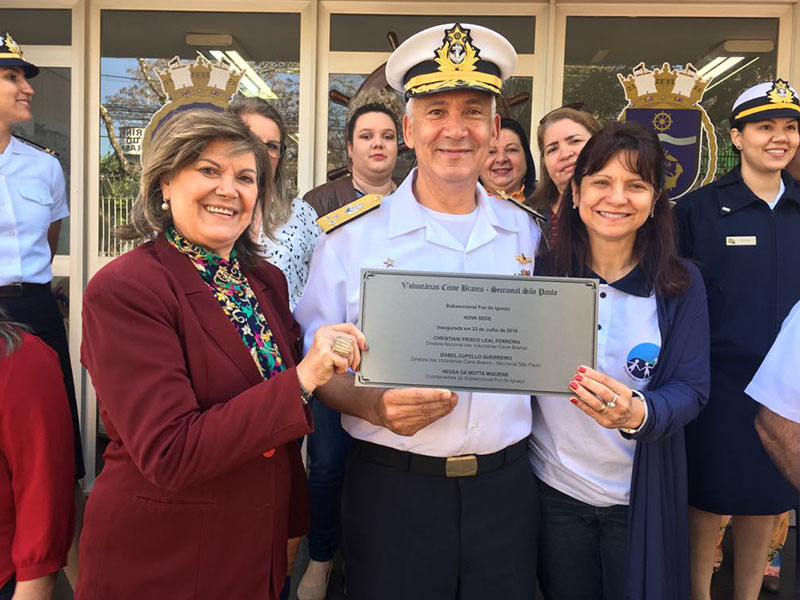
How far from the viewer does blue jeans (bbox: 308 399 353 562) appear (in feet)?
10.6

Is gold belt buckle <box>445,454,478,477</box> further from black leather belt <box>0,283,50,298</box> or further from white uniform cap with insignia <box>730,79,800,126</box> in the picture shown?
black leather belt <box>0,283,50,298</box>

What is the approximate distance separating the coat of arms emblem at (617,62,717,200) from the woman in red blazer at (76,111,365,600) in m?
3.68

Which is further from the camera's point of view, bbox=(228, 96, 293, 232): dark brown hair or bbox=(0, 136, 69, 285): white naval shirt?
bbox=(0, 136, 69, 285): white naval shirt

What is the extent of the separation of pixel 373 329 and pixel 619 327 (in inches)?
31.5

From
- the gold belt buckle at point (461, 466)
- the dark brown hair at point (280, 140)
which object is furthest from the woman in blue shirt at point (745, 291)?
the dark brown hair at point (280, 140)

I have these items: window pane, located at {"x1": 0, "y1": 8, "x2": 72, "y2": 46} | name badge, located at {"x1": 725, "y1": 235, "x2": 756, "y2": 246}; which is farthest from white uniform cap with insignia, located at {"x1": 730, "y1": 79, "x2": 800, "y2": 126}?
window pane, located at {"x1": 0, "y1": 8, "x2": 72, "y2": 46}

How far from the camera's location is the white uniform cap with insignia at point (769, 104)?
9.06ft

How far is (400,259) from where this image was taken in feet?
6.77

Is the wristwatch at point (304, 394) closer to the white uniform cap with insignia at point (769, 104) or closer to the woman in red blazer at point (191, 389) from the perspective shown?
the woman in red blazer at point (191, 389)

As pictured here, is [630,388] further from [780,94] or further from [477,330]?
[780,94]

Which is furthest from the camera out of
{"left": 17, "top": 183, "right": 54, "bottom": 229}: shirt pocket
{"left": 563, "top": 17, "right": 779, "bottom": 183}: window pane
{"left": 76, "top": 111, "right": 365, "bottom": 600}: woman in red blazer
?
{"left": 563, "top": 17, "right": 779, "bottom": 183}: window pane

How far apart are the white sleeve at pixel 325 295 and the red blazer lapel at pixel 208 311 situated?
0.39m

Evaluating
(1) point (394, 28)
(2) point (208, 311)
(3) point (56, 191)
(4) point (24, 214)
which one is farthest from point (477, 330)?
(1) point (394, 28)

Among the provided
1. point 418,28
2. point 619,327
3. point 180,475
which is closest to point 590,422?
point 619,327
